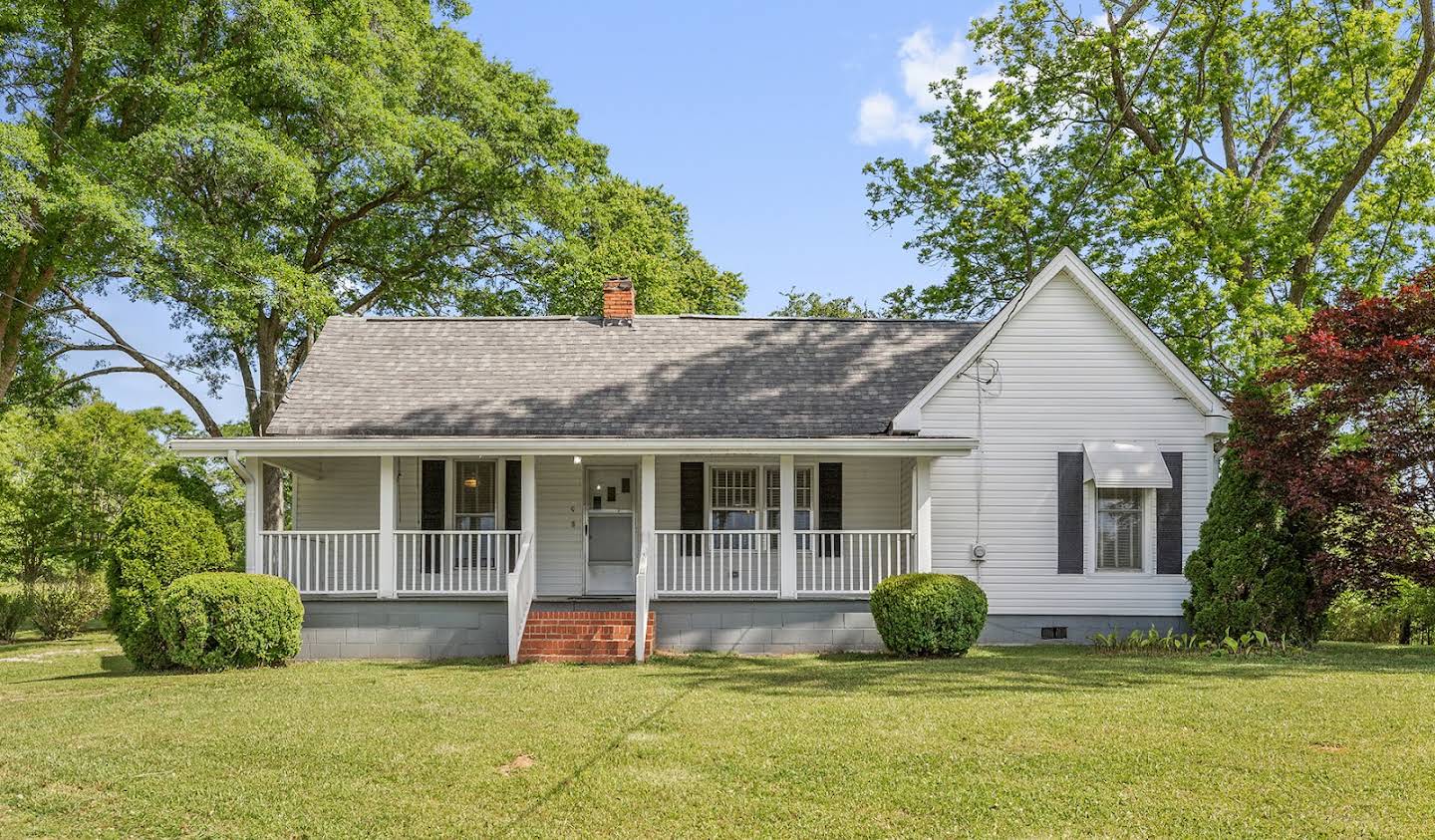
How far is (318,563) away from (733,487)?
6004 mm

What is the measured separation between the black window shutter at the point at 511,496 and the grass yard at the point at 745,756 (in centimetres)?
481

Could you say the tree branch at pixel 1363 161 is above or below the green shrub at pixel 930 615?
above

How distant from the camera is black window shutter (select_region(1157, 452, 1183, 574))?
14.1 metres

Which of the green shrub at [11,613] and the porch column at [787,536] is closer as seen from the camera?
the porch column at [787,536]

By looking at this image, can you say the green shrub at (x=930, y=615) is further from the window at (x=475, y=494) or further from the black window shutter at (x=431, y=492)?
the black window shutter at (x=431, y=492)

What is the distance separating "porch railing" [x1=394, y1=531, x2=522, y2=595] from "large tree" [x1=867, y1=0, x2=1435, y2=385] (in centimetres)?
1205

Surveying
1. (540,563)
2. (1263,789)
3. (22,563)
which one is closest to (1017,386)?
(540,563)

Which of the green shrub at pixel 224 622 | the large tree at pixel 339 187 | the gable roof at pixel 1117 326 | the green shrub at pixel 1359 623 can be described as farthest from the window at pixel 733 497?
the large tree at pixel 339 187

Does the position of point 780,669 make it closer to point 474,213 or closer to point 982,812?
point 982,812

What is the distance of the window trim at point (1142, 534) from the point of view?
14.2 metres

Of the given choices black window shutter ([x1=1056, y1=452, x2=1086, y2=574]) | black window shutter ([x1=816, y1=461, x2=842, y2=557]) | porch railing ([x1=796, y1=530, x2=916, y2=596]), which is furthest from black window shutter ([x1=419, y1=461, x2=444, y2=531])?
black window shutter ([x1=1056, y1=452, x2=1086, y2=574])

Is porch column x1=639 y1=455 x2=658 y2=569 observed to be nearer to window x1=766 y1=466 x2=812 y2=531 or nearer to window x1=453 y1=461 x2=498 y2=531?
window x1=766 y1=466 x2=812 y2=531

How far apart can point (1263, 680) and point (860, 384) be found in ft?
24.4

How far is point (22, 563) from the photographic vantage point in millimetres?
23594
